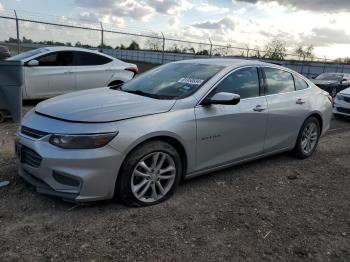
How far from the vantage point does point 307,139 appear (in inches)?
234

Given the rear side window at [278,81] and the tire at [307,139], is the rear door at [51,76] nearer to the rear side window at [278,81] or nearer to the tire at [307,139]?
the rear side window at [278,81]

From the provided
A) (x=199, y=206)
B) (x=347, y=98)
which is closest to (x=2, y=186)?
(x=199, y=206)

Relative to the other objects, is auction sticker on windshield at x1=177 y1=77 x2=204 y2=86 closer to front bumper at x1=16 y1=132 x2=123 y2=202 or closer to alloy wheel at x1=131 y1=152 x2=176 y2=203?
alloy wheel at x1=131 y1=152 x2=176 y2=203

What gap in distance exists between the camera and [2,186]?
4074 millimetres

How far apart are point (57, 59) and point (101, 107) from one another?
571cm

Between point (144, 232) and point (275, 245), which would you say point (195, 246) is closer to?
point (144, 232)

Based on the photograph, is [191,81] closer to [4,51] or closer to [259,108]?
[259,108]

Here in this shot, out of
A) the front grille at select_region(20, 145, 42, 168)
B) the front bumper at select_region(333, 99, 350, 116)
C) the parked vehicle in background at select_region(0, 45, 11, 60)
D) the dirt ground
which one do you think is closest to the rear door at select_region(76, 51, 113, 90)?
the dirt ground

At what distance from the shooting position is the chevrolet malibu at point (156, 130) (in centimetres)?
341

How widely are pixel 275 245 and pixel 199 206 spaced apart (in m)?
0.93

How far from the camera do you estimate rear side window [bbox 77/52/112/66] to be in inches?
362

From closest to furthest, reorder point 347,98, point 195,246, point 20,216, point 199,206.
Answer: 1. point 195,246
2. point 20,216
3. point 199,206
4. point 347,98


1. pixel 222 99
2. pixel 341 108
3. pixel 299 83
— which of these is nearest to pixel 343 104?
pixel 341 108

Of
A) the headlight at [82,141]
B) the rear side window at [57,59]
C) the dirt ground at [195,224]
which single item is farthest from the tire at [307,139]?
the rear side window at [57,59]
